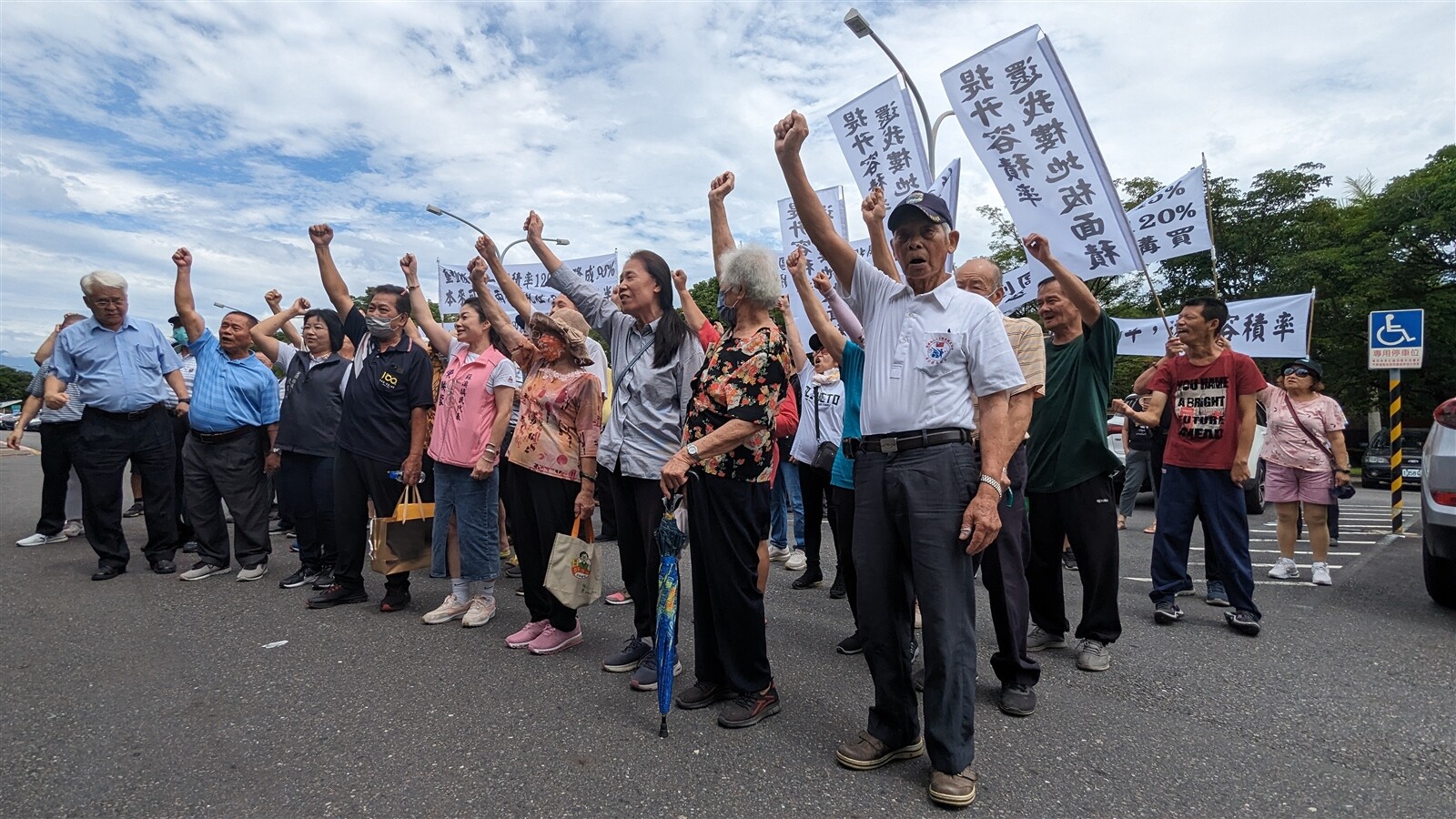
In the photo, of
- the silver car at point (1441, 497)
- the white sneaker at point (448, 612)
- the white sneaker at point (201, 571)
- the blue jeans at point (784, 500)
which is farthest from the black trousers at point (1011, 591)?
the white sneaker at point (201, 571)

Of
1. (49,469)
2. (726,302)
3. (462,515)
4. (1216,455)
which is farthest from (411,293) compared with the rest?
(1216,455)

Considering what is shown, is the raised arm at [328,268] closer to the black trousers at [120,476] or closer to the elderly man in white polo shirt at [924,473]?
the black trousers at [120,476]

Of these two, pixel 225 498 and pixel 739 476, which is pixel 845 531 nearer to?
pixel 739 476

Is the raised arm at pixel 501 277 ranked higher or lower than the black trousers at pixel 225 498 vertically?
higher

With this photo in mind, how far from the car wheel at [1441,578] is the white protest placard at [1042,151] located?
280cm

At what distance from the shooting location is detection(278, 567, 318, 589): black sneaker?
5332 millimetres

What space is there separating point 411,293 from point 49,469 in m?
4.53

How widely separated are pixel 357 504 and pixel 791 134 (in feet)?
12.1

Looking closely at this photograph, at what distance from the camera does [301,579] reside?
537cm

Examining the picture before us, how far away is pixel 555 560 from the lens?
3684mm

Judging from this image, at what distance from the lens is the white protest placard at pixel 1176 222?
245 inches

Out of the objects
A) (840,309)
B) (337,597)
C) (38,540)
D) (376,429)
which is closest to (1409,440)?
(840,309)

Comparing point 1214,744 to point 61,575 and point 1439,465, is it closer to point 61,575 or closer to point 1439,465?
point 1439,465

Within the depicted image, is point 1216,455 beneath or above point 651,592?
above
